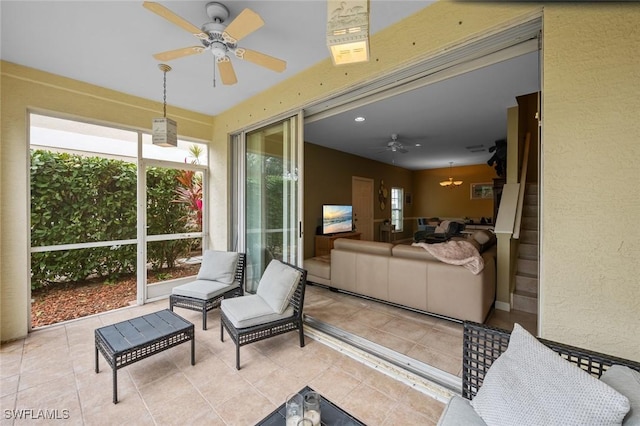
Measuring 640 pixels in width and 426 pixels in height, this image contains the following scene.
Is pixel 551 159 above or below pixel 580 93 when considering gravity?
below

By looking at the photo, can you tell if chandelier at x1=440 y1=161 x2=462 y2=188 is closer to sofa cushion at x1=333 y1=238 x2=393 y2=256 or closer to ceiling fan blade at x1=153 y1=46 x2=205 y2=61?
sofa cushion at x1=333 y1=238 x2=393 y2=256

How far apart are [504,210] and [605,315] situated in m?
2.24

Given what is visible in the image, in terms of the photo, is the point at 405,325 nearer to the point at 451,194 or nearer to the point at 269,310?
the point at 269,310

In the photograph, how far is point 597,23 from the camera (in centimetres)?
134

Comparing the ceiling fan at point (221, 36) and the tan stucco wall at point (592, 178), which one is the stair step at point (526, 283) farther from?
the ceiling fan at point (221, 36)

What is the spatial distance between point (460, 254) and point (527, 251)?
160 centimetres

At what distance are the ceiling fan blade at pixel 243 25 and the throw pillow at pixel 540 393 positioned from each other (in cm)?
224

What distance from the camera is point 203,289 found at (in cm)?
295

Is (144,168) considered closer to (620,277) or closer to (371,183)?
(620,277)

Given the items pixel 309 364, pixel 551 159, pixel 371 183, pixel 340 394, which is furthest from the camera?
pixel 371 183

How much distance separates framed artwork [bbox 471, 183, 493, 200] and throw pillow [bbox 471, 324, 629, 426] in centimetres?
862

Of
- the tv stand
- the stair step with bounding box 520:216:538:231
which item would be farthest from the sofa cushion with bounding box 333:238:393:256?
the stair step with bounding box 520:216:538:231

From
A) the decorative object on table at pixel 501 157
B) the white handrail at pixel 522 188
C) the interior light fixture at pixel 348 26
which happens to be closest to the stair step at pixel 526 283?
the white handrail at pixel 522 188

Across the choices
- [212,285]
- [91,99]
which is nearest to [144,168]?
[91,99]
